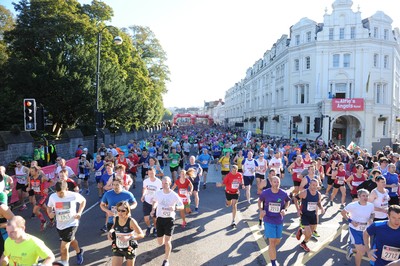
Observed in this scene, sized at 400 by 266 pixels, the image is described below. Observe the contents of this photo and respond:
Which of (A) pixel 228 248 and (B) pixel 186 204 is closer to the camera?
(A) pixel 228 248

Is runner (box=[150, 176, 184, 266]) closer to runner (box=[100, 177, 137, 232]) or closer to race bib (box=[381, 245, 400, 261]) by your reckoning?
runner (box=[100, 177, 137, 232])

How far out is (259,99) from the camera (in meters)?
57.7

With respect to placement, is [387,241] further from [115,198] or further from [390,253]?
[115,198]

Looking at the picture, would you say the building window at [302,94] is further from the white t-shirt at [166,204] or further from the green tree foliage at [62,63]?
the white t-shirt at [166,204]

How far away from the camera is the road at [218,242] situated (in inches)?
243

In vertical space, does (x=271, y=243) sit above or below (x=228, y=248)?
above

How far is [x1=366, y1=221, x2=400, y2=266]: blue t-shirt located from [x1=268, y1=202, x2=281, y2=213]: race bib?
1.76 metres

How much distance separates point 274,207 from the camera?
19.2 feet

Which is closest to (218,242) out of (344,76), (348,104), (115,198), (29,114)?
(115,198)

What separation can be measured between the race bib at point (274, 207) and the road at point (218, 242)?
3.72 feet

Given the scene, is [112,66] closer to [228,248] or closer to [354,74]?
[228,248]

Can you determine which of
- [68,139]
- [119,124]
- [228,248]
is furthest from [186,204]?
[119,124]

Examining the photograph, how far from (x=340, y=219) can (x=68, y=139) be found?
56.9 feet

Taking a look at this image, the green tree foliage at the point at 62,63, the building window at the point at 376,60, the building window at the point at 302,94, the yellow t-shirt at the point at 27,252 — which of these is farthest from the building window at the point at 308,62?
the yellow t-shirt at the point at 27,252
